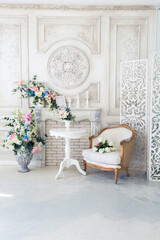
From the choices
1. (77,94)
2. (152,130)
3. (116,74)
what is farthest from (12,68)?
(152,130)

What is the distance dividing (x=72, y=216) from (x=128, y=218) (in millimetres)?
649

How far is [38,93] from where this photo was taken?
15.6 ft

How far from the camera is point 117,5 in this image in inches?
191

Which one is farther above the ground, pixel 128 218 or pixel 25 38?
pixel 25 38

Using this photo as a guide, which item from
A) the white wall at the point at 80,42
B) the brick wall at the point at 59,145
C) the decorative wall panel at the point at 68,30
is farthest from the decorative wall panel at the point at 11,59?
the brick wall at the point at 59,145

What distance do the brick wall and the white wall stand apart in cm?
47

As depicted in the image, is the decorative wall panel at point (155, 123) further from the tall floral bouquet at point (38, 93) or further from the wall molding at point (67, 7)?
the tall floral bouquet at point (38, 93)

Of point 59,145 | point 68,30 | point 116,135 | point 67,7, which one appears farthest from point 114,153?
point 67,7

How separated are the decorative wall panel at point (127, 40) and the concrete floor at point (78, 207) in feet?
7.75

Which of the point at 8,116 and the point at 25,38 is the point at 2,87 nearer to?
the point at 8,116

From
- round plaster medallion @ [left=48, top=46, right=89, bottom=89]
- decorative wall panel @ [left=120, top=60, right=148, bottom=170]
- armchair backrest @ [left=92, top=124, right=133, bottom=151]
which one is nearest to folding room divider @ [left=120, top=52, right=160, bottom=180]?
decorative wall panel @ [left=120, top=60, right=148, bottom=170]

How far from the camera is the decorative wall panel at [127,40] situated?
491 cm

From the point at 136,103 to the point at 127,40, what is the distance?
53.1 inches

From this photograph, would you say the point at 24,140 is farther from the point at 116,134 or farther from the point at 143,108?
the point at 143,108
